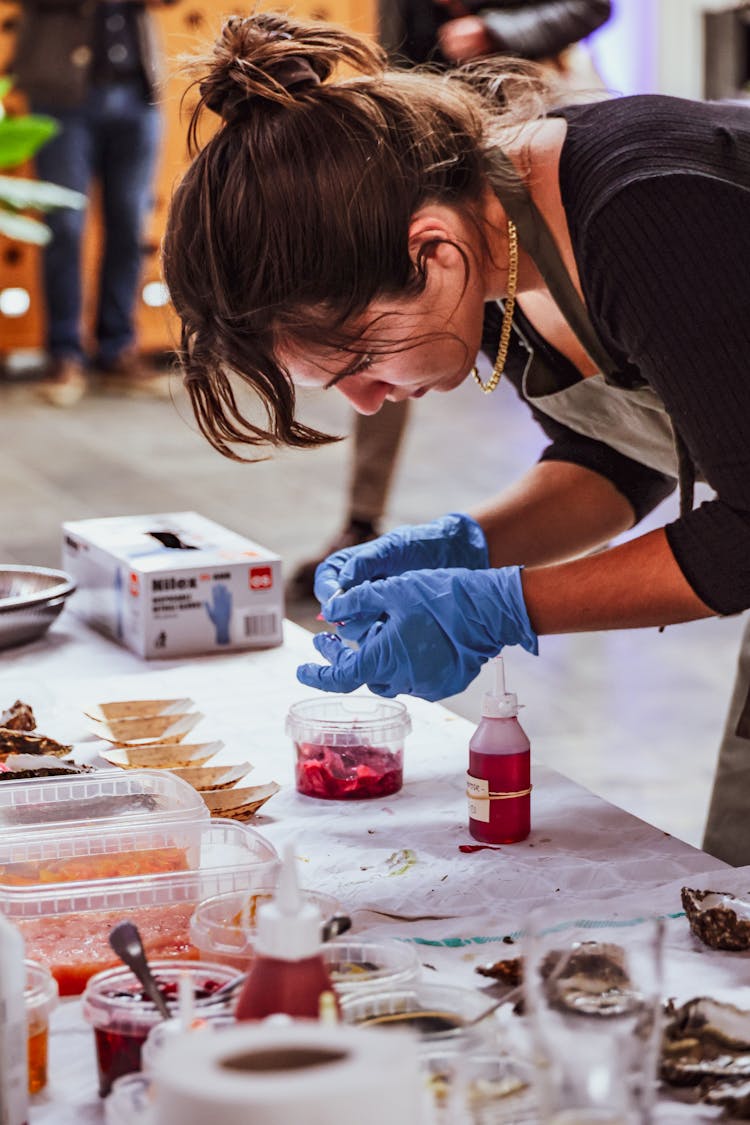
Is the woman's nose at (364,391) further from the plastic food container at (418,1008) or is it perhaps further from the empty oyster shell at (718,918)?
the plastic food container at (418,1008)

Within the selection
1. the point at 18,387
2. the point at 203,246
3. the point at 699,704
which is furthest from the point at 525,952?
the point at 18,387

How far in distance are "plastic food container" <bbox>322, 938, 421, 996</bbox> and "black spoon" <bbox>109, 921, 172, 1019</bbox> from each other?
0.34 feet

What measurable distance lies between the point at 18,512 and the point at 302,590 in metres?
1.23

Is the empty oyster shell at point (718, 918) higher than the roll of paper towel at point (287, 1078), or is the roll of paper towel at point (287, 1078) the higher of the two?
the roll of paper towel at point (287, 1078)

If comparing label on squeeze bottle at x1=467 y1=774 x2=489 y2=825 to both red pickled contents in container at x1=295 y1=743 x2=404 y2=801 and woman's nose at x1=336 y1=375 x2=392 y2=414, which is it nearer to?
red pickled contents in container at x1=295 y1=743 x2=404 y2=801

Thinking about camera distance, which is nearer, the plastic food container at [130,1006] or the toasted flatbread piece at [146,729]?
the plastic food container at [130,1006]

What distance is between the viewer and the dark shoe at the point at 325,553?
3779 millimetres

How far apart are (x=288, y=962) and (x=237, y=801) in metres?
0.58

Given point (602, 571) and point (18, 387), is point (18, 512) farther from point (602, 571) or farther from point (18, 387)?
point (602, 571)

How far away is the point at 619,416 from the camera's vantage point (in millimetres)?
1604

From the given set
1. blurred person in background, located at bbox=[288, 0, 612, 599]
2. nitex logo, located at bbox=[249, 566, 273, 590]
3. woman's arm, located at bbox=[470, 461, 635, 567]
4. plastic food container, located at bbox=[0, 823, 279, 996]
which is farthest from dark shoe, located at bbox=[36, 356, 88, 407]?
plastic food container, located at bbox=[0, 823, 279, 996]

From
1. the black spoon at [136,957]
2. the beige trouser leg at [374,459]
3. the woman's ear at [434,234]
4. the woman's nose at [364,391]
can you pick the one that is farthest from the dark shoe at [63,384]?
the black spoon at [136,957]

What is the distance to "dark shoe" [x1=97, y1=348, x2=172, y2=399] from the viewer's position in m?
6.51

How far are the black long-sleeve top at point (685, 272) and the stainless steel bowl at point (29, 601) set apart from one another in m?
0.87
